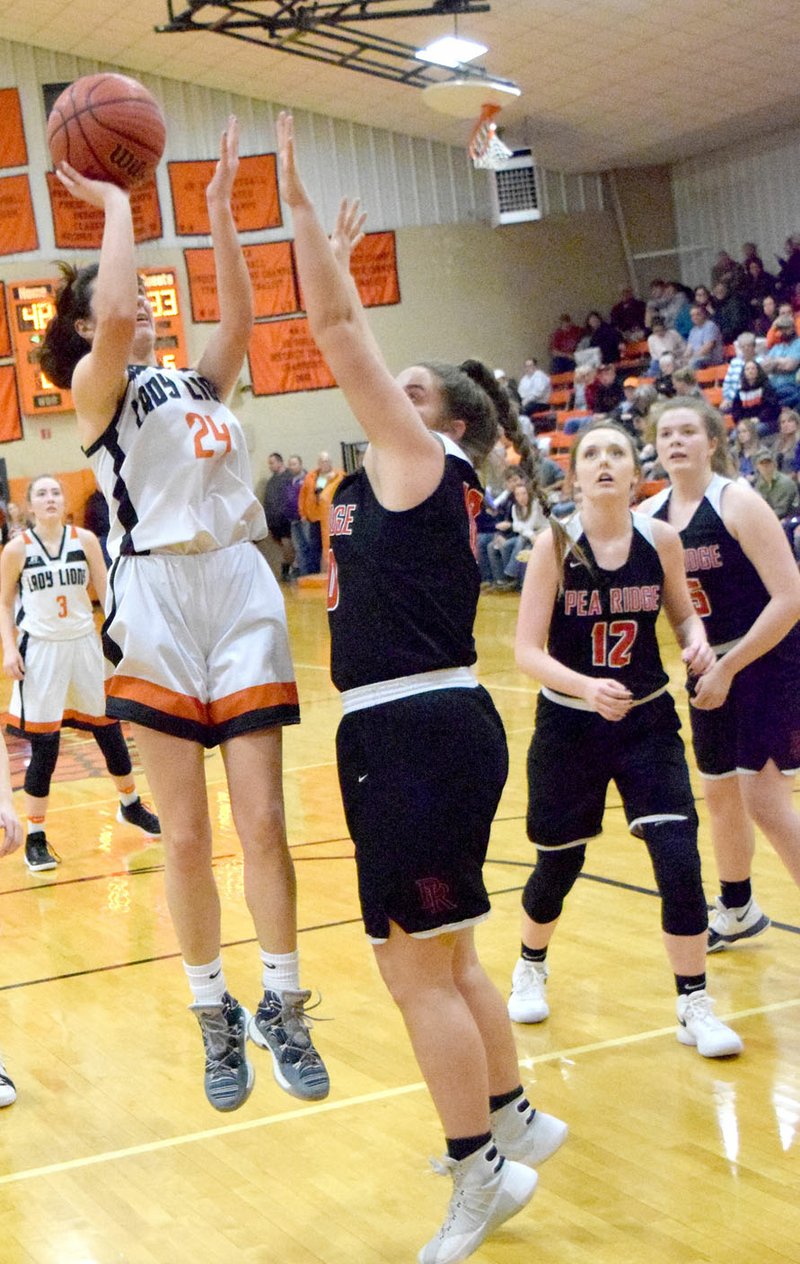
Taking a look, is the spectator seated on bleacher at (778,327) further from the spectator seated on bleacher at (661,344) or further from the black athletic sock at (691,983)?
the black athletic sock at (691,983)

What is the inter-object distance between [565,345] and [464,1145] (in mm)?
19106

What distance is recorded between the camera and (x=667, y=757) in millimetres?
4082

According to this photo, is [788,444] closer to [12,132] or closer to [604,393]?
[604,393]

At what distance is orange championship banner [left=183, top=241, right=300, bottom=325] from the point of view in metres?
20.1

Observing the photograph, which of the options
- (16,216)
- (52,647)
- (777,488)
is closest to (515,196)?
(16,216)

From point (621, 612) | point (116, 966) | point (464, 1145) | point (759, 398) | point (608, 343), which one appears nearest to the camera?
point (464, 1145)

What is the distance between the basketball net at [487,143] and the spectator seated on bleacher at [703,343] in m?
3.15

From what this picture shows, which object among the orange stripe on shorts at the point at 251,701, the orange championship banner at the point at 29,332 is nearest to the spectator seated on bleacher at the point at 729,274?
the orange championship banner at the point at 29,332

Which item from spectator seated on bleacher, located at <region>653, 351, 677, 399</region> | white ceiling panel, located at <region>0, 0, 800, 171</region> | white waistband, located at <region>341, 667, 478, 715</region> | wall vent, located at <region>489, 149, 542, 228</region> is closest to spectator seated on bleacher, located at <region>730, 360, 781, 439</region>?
spectator seated on bleacher, located at <region>653, 351, 677, 399</region>

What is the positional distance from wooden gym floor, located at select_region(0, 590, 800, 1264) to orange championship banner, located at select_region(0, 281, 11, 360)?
1385cm

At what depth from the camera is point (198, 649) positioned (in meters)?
3.46

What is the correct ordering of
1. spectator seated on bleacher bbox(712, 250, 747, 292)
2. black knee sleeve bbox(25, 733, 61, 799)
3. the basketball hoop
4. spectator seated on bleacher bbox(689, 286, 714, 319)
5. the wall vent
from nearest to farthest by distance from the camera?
black knee sleeve bbox(25, 733, 61, 799)
the basketball hoop
spectator seated on bleacher bbox(712, 250, 747, 292)
spectator seated on bleacher bbox(689, 286, 714, 319)
the wall vent

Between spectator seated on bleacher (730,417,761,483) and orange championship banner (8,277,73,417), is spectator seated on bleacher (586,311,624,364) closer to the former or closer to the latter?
spectator seated on bleacher (730,417,761,483)

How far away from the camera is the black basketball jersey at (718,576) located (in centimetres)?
455
